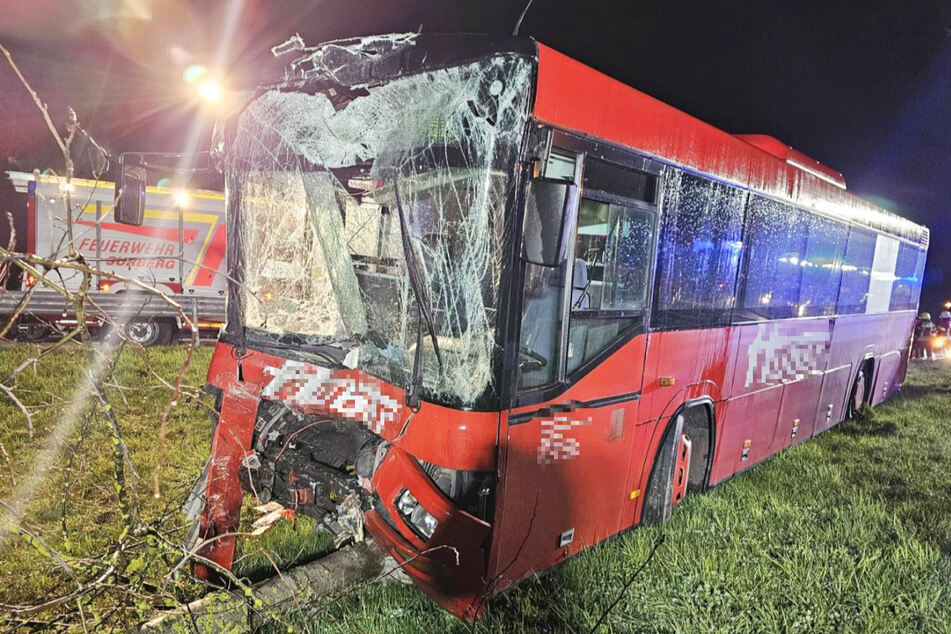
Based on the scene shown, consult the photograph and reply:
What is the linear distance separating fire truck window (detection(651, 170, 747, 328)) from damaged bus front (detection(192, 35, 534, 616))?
1.59m

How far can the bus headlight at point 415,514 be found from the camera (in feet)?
9.76

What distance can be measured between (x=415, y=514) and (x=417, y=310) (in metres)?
1.07

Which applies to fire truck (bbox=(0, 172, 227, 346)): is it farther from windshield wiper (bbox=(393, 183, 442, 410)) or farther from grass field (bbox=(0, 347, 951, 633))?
windshield wiper (bbox=(393, 183, 442, 410))

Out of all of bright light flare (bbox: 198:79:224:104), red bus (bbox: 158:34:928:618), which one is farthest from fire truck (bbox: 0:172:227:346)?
red bus (bbox: 158:34:928:618)

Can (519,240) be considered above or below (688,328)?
above

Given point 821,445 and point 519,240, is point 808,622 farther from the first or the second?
point 821,445

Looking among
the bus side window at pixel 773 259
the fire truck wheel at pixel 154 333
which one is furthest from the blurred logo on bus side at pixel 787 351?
the fire truck wheel at pixel 154 333

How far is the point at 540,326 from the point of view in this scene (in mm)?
3039

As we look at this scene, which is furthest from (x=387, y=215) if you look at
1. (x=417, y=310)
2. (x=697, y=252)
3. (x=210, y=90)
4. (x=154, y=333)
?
(x=154, y=333)

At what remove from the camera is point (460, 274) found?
2805 mm

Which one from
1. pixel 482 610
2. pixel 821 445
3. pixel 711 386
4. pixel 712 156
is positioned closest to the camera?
pixel 482 610

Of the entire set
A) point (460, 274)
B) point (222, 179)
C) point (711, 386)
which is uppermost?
point (222, 179)

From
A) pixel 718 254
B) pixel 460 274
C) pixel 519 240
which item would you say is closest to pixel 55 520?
pixel 460 274

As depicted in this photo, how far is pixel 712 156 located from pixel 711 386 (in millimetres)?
1784
